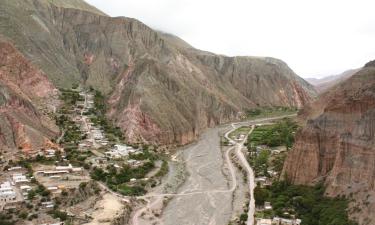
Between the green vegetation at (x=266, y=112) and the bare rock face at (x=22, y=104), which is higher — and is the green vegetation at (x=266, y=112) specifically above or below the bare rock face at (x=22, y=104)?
below

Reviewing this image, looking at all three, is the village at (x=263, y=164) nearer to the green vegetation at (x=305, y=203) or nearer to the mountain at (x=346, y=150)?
the green vegetation at (x=305, y=203)

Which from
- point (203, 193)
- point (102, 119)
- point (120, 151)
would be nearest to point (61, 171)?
point (120, 151)

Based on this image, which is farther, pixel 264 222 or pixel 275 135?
pixel 275 135

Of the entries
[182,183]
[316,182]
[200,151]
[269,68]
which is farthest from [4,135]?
[269,68]

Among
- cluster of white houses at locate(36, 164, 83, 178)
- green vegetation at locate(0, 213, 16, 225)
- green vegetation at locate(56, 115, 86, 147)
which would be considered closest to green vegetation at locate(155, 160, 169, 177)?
cluster of white houses at locate(36, 164, 83, 178)

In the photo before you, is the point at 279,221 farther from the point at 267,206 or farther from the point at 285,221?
the point at 267,206

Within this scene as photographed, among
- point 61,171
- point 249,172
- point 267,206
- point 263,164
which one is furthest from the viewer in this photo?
point 263,164

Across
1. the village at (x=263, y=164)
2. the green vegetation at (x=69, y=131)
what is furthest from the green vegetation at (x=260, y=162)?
the green vegetation at (x=69, y=131)
